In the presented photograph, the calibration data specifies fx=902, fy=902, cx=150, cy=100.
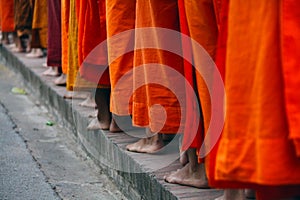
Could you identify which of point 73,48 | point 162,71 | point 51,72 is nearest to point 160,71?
point 162,71

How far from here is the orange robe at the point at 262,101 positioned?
8.41 feet

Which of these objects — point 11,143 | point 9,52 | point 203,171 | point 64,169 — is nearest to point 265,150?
point 203,171

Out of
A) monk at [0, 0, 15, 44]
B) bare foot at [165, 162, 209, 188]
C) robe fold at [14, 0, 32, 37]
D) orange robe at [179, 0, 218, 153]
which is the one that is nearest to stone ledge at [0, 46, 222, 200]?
bare foot at [165, 162, 209, 188]

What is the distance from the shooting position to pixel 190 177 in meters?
3.86

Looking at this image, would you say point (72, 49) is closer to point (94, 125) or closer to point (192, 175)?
point (94, 125)

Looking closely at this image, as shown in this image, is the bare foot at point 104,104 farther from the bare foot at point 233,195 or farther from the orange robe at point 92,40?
the bare foot at point 233,195

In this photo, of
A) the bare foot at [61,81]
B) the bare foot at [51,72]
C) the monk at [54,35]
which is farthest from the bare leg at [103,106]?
the bare foot at [51,72]

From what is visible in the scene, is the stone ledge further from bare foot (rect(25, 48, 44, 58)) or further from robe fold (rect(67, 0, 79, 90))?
bare foot (rect(25, 48, 44, 58))

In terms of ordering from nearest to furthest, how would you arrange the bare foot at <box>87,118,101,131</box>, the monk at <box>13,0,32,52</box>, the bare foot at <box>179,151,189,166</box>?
1. the bare foot at <box>179,151,189,166</box>
2. the bare foot at <box>87,118,101,131</box>
3. the monk at <box>13,0,32,52</box>

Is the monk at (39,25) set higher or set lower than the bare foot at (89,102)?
higher

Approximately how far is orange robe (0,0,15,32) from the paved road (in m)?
2.09

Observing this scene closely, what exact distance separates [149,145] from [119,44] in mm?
529

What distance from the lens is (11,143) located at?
19.3 ft

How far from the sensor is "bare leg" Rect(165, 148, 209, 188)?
3.82m
